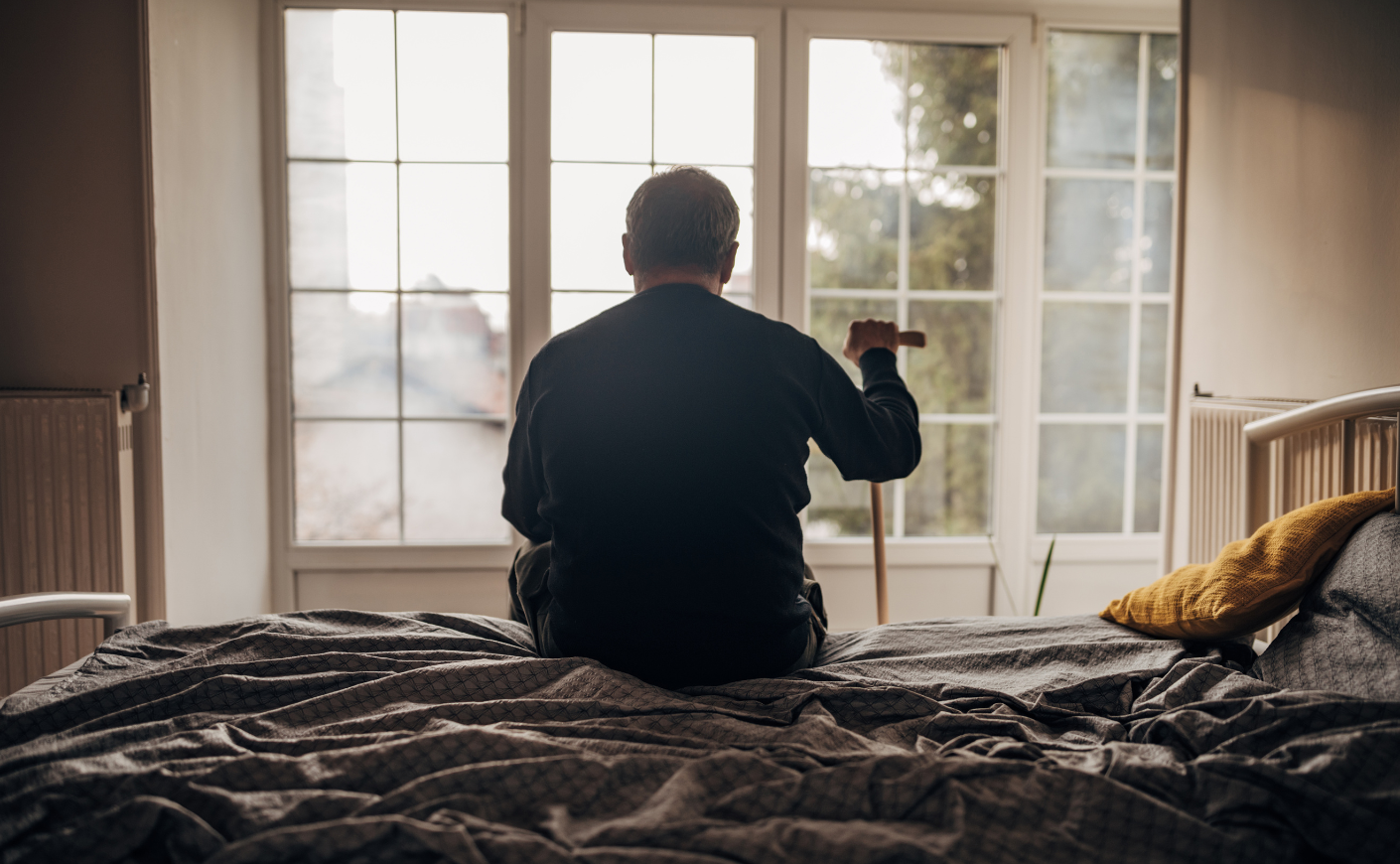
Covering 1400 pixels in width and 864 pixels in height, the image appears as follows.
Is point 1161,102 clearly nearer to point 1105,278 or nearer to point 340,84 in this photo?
point 1105,278

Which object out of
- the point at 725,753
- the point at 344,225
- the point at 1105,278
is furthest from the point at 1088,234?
the point at 725,753

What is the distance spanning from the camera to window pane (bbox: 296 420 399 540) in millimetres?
2883

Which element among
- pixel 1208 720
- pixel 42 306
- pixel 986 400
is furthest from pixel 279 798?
pixel 986 400

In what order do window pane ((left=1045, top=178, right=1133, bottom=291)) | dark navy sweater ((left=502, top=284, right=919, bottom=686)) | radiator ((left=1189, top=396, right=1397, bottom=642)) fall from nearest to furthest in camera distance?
dark navy sweater ((left=502, top=284, right=919, bottom=686)) < radiator ((left=1189, top=396, right=1397, bottom=642)) < window pane ((left=1045, top=178, right=1133, bottom=291))

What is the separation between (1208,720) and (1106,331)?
233cm

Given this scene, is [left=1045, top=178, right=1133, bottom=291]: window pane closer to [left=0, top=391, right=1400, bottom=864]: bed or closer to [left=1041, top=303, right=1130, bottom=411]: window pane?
[left=1041, top=303, right=1130, bottom=411]: window pane

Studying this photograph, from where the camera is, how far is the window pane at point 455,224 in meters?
2.85

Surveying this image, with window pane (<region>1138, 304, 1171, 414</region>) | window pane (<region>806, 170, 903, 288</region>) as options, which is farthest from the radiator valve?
window pane (<region>1138, 304, 1171, 414</region>)

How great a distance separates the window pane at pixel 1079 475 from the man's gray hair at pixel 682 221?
6.93ft

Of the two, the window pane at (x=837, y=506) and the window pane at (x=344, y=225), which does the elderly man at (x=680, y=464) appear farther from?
the window pane at (x=344, y=225)

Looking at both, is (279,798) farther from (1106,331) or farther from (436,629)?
(1106,331)

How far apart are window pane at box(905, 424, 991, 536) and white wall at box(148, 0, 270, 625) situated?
2229 millimetres

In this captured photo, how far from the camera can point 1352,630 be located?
1109 mm

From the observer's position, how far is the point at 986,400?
3.01 m
